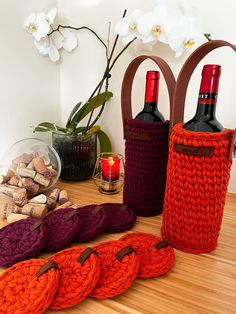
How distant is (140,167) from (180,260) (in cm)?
17

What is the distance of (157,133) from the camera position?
479mm

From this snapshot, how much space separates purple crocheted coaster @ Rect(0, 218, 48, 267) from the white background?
326mm

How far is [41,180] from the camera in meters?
0.58

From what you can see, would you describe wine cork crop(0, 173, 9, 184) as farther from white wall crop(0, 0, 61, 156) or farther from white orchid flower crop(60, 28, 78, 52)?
white orchid flower crop(60, 28, 78, 52)

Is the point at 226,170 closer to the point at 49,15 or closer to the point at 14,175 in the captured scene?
the point at 14,175

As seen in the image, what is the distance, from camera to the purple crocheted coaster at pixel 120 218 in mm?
467

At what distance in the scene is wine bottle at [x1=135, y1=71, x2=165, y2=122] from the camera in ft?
1.55

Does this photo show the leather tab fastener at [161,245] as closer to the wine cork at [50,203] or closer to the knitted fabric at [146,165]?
the knitted fabric at [146,165]

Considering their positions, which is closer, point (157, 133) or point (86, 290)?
point (86, 290)

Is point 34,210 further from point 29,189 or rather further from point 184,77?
point 184,77

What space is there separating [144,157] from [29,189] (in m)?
0.24

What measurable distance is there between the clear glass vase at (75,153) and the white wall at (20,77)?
0.12m

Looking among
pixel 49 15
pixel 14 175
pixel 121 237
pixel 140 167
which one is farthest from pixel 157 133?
pixel 49 15

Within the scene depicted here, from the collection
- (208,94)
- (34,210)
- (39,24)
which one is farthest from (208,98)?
(39,24)
